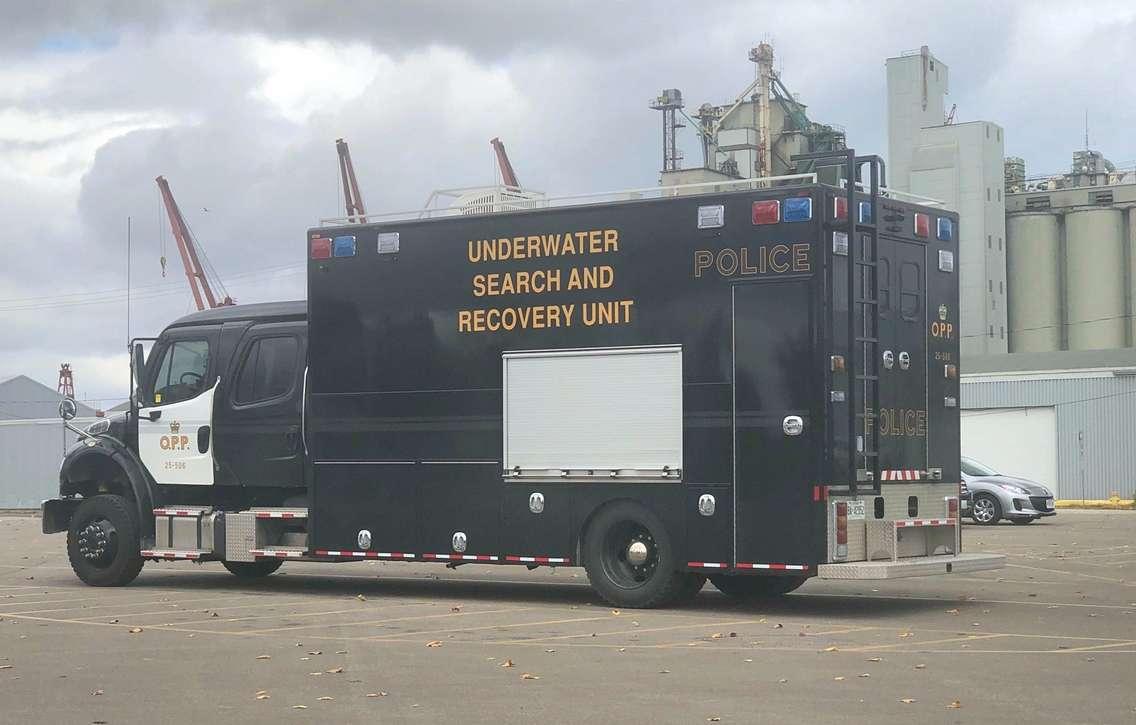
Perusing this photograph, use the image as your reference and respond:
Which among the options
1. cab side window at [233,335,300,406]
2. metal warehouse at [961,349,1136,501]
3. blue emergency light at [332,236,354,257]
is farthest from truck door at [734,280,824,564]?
metal warehouse at [961,349,1136,501]

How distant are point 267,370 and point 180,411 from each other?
4.09 feet

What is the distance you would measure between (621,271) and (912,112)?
6264cm

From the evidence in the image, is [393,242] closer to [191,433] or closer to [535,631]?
[191,433]

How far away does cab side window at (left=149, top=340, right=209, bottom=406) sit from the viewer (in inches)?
704

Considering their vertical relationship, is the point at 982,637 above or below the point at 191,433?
below

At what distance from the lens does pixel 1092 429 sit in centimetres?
4509

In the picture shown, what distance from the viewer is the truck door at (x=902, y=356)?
1469cm

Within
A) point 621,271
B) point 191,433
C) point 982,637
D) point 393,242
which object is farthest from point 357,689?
point 191,433

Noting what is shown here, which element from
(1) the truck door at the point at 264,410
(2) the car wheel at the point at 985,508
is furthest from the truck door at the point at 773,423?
(2) the car wheel at the point at 985,508

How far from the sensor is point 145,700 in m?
9.44

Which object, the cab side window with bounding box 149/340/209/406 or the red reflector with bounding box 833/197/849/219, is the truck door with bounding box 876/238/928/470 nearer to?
the red reflector with bounding box 833/197/849/219

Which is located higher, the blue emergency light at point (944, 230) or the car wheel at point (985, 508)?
the blue emergency light at point (944, 230)

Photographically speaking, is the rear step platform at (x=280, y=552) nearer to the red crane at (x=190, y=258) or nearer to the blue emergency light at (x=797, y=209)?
the blue emergency light at (x=797, y=209)

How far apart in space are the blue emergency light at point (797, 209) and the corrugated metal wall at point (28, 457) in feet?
161
